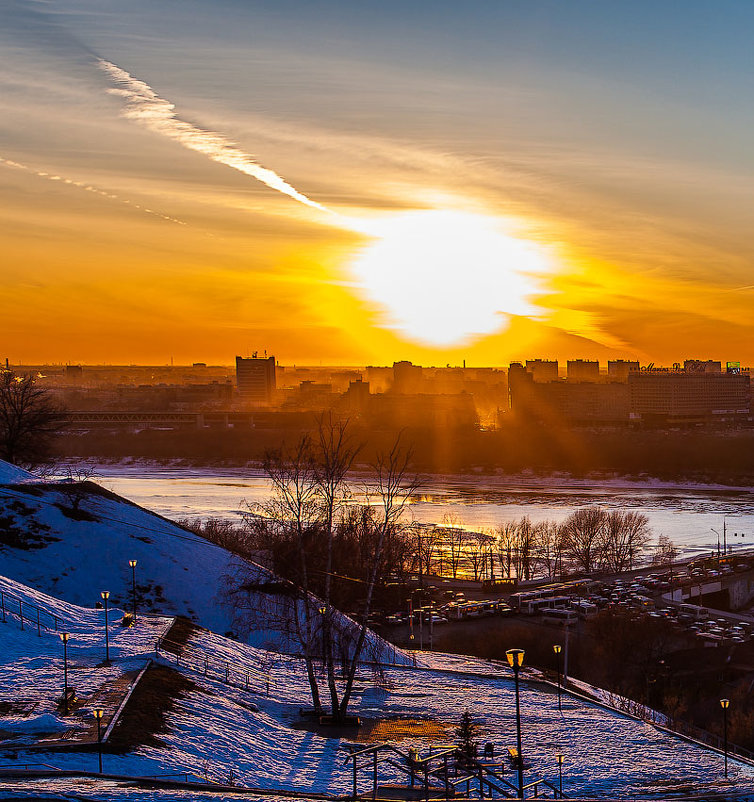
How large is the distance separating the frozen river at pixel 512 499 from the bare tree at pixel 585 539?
436cm

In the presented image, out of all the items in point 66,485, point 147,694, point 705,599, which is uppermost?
point 66,485

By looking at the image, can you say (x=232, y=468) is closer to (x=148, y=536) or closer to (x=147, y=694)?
(x=148, y=536)

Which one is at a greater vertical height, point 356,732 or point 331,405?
point 331,405

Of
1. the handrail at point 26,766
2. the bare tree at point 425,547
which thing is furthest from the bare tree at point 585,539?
the handrail at point 26,766

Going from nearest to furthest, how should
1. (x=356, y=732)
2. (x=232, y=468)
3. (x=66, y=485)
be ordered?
(x=356, y=732) → (x=66, y=485) → (x=232, y=468)

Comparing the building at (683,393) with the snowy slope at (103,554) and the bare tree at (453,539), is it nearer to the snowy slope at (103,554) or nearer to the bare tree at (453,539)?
the bare tree at (453,539)

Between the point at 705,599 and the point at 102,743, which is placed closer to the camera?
the point at 102,743

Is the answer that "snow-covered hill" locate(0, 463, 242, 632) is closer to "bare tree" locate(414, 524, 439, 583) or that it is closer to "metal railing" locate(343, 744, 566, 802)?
"metal railing" locate(343, 744, 566, 802)

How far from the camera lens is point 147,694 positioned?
501 inches

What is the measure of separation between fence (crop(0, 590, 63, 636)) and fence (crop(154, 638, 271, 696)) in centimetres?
188

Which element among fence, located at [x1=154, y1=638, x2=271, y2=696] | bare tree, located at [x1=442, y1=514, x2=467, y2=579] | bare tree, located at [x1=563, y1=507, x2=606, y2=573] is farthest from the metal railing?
bare tree, located at [x1=563, y1=507, x2=606, y2=573]

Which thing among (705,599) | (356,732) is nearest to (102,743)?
(356,732)

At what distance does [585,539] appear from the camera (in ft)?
150

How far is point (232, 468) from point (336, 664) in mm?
85794
